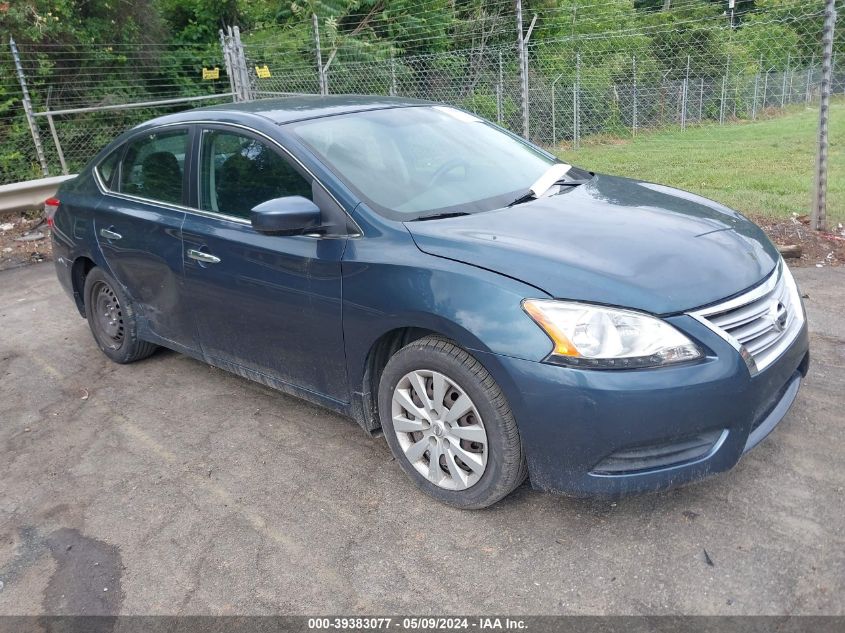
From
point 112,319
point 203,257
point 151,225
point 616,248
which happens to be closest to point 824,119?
point 616,248

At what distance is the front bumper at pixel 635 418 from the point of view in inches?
102

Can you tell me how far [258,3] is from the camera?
17391 millimetres

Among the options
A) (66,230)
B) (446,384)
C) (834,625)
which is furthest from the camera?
(66,230)

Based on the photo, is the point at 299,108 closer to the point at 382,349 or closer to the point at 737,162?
the point at 382,349

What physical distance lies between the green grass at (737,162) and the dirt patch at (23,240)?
311 inches

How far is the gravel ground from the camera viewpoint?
263 centimetres

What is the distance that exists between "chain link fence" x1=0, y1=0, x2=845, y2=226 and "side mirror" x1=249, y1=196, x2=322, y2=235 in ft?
16.1

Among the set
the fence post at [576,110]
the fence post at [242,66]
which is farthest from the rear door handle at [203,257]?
the fence post at [576,110]

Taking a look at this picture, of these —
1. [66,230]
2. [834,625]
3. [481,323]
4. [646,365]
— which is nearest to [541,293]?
[481,323]

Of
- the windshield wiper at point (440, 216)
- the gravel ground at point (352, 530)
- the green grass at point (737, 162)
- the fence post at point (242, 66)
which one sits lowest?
the gravel ground at point (352, 530)

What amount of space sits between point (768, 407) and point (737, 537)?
0.52 metres

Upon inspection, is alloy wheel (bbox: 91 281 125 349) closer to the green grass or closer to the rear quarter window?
the rear quarter window

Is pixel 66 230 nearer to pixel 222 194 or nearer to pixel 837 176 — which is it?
pixel 222 194

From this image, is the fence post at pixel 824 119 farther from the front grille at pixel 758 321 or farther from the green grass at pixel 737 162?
the front grille at pixel 758 321
